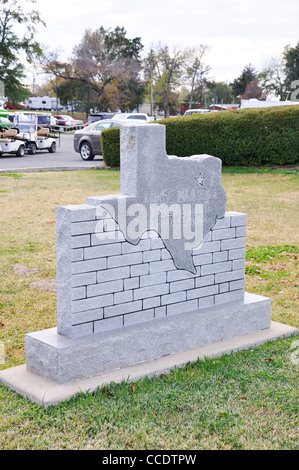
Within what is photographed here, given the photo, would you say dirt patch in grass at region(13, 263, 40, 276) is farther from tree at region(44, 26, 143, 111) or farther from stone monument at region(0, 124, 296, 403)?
tree at region(44, 26, 143, 111)

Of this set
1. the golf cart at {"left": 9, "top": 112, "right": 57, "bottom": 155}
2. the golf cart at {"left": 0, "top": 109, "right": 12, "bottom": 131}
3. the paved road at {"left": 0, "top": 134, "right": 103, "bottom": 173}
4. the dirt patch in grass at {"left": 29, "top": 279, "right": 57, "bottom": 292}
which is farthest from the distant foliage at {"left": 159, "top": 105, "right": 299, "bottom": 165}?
the dirt patch in grass at {"left": 29, "top": 279, "right": 57, "bottom": 292}

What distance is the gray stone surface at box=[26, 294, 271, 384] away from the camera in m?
3.79

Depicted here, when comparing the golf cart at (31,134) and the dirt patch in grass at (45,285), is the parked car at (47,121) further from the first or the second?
the dirt patch in grass at (45,285)

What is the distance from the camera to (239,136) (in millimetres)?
16672

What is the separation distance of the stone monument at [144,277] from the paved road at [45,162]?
535 inches

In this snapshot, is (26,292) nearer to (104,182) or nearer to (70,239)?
(70,239)

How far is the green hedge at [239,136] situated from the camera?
635 inches

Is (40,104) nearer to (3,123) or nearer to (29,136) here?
(3,123)

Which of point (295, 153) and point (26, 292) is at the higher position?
point (295, 153)

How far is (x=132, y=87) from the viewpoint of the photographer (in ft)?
205

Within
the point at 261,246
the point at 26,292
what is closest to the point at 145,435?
the point at 26,292

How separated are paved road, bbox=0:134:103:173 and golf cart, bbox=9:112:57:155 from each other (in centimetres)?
37
